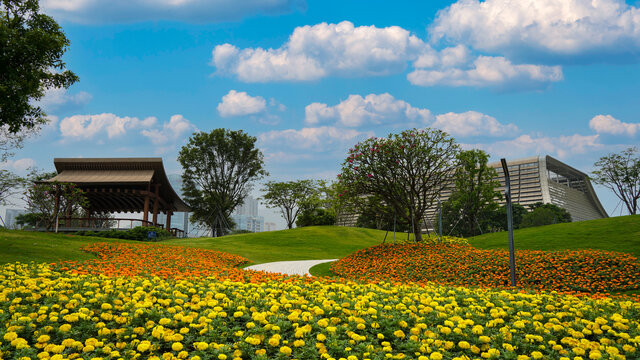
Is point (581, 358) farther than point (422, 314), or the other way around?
point (422, 314)

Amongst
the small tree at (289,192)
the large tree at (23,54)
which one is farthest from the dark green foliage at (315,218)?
the large tree at (23,54)

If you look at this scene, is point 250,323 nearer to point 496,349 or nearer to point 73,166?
point 496,349

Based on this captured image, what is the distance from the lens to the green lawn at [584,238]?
1577cm

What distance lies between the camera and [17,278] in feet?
21.9

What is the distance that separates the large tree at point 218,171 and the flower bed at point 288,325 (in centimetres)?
3588

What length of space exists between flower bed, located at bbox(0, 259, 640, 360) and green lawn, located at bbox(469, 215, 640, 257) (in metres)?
12.0

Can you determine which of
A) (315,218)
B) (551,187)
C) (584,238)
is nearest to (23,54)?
(584,238)

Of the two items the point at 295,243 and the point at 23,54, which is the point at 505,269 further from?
the point at 295,243

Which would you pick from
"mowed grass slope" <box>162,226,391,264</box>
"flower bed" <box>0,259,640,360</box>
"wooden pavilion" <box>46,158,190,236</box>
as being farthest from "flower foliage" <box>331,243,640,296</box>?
"wooden pavilion" <box>46,158,190,236</box>

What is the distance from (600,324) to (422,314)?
Answer: 2.21 meters

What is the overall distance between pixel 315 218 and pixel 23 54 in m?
37.4

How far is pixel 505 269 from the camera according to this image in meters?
12.7

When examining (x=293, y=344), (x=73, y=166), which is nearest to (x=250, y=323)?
(x=293, y=344)

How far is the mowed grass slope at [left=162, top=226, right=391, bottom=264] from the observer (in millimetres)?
24031
